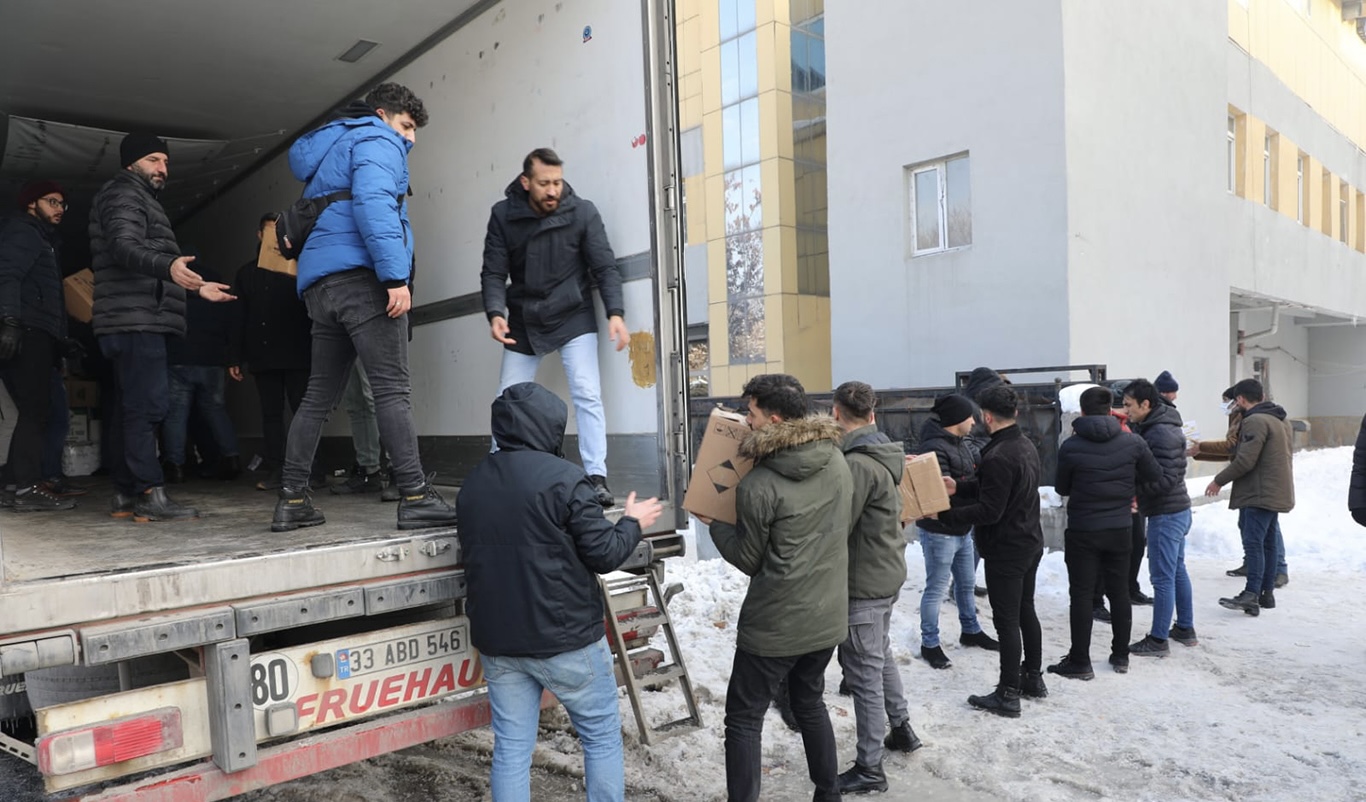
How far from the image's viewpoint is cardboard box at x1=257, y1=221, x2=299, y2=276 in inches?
217

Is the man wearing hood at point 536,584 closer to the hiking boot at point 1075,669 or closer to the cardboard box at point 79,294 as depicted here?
the hiking boot at point 1075,669

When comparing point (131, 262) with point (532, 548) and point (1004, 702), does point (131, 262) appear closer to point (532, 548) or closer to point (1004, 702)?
point (532, 548)

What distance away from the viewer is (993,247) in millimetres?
11484

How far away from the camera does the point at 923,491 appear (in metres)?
4.49

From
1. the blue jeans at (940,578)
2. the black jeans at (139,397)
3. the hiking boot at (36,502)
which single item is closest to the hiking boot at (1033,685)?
the blue jeans at (940,578)

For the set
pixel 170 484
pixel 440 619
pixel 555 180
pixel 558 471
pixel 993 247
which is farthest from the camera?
pixel 993 247

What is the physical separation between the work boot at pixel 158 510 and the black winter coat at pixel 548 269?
1543mm

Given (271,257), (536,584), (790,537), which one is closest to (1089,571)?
(790,537)

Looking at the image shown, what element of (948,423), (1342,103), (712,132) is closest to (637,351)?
(948,423)

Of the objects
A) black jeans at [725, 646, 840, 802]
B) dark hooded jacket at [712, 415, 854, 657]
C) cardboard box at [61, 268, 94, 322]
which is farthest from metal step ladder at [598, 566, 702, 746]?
cardboard box at [61, 268, 94, 322]

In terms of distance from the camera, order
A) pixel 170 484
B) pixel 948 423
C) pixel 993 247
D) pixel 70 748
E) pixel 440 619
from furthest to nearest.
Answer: pixel 993 247, pixel 170 484, pixel 948 423, pixel 440 619, pixel 70 748

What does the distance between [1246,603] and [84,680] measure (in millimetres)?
7273

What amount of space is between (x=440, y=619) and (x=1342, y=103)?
23779mm

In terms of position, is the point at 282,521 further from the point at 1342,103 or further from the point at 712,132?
the point at 1342,103
